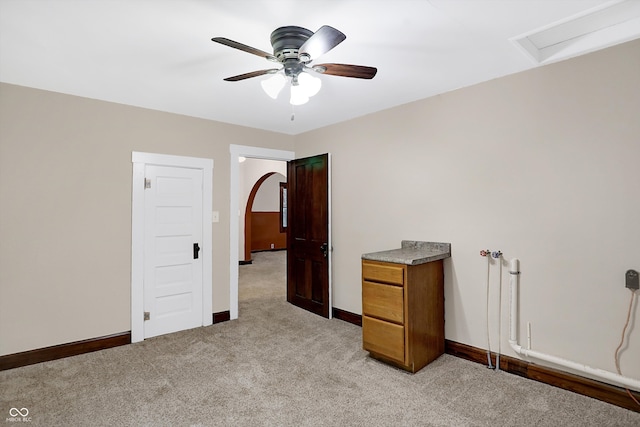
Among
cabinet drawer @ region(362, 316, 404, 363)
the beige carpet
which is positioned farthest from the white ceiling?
the beige carpet

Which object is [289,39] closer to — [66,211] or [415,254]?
[415,254]

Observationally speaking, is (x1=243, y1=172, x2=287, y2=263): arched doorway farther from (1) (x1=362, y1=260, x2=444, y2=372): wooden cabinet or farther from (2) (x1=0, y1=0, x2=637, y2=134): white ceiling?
(1) (x1=362, y1=260, x2=444, y2=372): wooden cabinet

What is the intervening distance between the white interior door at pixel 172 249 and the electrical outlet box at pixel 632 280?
3.88 m

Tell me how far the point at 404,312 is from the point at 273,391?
1194mm

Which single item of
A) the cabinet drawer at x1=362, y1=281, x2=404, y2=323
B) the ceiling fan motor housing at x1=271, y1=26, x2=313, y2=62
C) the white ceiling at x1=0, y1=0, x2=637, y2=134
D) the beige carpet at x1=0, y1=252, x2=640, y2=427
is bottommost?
the beige carpet at x1=0, y1=252, x2=640, y2=427

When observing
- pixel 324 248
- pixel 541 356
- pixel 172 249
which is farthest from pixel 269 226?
pixel 541 356

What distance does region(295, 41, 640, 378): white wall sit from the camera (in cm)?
216

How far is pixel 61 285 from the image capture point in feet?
9.81

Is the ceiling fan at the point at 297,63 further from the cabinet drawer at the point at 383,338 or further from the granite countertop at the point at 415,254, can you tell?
the cabinet drawer at the point at 383,338

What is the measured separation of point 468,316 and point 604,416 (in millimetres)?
1046

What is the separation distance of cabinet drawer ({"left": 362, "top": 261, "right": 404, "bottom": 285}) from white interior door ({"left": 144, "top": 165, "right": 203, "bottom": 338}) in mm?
2073

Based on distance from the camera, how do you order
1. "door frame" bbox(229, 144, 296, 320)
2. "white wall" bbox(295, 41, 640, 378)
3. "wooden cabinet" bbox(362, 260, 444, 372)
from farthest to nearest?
"door frame" bbox(229, 144, 296, 320) < "wooden cabinet" bbox(362, 260, 444, 372) < "white wall" bbox(295, 41, 640, 378)

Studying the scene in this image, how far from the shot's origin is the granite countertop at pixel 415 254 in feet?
8.80

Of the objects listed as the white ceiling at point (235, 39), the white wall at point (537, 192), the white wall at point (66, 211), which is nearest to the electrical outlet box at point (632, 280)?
the white wall at point (537, 192)
